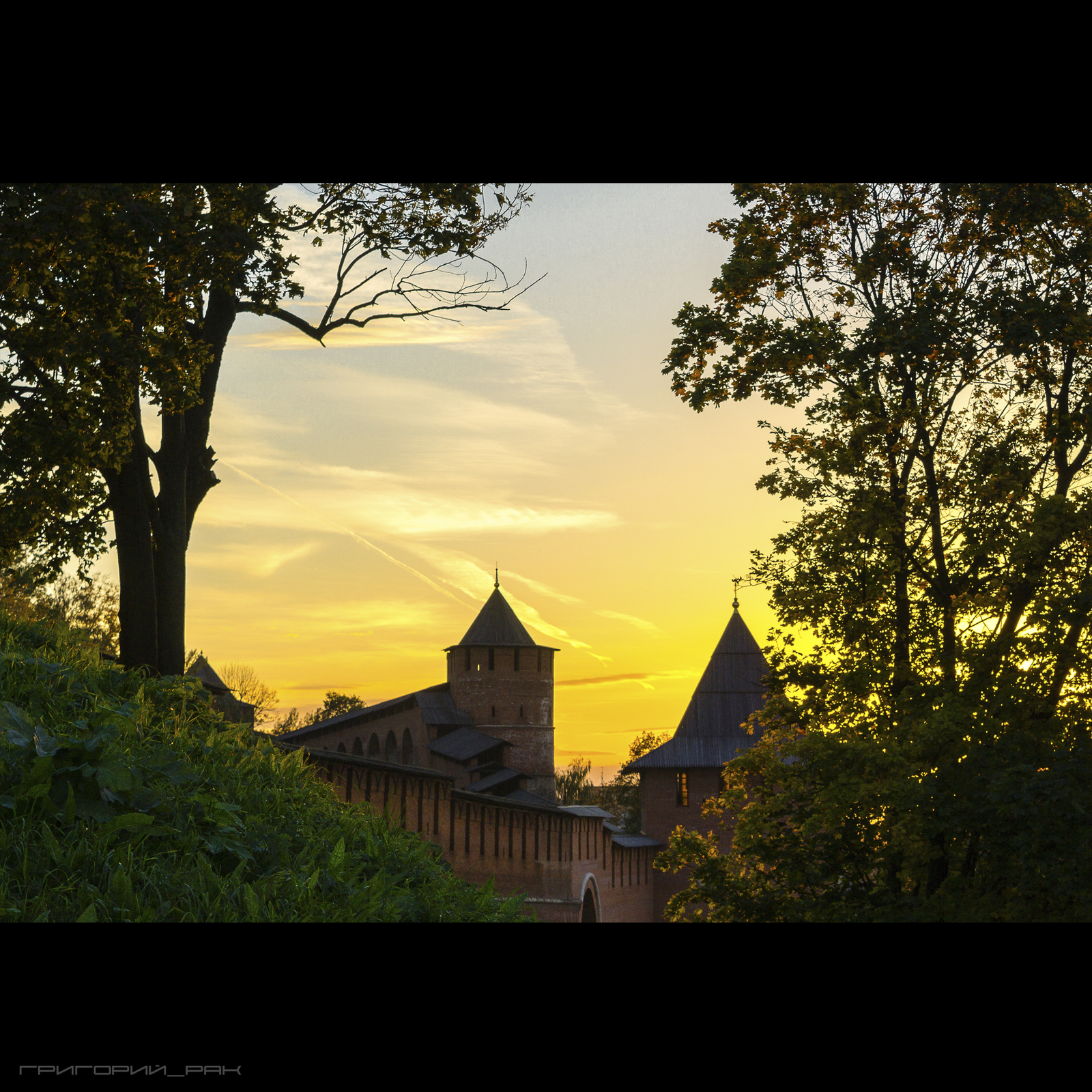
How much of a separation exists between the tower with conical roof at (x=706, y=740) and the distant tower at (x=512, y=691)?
317 inches

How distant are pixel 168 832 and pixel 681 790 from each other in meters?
34.5

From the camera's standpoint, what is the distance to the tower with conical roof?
121 ft

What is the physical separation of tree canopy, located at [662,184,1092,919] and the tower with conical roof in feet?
80.0

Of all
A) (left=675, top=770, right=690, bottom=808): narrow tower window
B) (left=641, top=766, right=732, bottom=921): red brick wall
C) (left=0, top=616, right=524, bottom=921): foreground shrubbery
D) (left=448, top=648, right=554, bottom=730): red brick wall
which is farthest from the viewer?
(left=448, top=648, right=554, bottom=730): red brick wall

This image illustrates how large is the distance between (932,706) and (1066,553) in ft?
6.63

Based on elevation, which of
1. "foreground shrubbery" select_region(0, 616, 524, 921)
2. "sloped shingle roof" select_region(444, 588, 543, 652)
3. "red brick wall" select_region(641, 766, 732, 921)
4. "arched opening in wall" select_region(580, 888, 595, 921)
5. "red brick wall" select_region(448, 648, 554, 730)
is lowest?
"arched opening in wall" select_region(580, 888, 595, 921)

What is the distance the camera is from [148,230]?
364 inches

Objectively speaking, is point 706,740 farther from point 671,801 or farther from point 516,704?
point 516,704

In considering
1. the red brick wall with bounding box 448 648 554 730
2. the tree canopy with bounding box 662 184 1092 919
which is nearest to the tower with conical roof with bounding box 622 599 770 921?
the red brick wall with bounding box 448 648 554 730

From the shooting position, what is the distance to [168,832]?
5090mm

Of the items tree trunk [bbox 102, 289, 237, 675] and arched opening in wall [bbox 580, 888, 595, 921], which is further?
arched opening in wall [bbox 580, 888, 595, 921]

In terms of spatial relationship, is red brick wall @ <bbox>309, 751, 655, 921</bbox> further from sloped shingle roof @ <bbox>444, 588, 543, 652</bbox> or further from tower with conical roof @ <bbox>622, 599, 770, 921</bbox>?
sloped shingle roof @ <bbox>444, 588, 543, 652</bbox>

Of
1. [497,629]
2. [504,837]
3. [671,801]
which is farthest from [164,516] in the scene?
[497,629]
